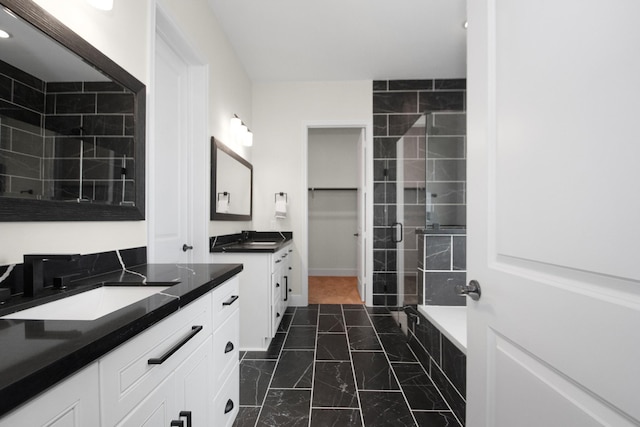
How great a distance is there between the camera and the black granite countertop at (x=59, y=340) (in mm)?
398

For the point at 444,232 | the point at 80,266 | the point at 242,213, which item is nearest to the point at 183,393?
the point at 80,266

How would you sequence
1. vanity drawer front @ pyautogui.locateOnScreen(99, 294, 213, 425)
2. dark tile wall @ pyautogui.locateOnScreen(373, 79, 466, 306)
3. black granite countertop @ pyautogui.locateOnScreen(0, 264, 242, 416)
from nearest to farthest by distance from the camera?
black granite countertop @ pyautogui.locateOnScreen(0, 264, 242, 416) → vanity drawer front @ pyautogui.locateOnScreen(99, 294, 213, 425) → dark tile wall @ pyautogui.locateOnScreen(373, 79, 466, 306)

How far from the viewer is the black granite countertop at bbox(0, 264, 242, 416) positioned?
0.40m

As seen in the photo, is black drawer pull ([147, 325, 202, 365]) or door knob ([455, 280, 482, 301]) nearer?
black drawer pull ([147, 325, 202, 365])

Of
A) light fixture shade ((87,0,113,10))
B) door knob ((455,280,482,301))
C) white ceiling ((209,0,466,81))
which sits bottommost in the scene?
door knob ((455,280,482,301))

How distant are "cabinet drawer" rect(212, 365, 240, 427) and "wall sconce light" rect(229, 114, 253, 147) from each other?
2197 millimetres

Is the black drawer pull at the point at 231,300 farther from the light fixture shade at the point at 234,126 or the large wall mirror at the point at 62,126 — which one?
the light fixture shade at the point at 234,126

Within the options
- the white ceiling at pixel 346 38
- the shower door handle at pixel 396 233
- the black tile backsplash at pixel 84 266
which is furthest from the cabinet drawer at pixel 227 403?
the white ceiling at pixel 346 38

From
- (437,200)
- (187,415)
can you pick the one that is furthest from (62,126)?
(437,200)

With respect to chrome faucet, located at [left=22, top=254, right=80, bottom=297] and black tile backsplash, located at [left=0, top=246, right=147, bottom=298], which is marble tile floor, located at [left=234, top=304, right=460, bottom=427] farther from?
chrome faucet, located at [left=22, top=254, right=80, bottom=297]

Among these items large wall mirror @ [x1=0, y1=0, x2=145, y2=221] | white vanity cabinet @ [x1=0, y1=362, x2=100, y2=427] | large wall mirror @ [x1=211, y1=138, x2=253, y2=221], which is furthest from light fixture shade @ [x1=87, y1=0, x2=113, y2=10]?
white vanity cabinet @ [x1=0, y1=362, x2=100, y2=427]

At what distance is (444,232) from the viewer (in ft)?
7.01

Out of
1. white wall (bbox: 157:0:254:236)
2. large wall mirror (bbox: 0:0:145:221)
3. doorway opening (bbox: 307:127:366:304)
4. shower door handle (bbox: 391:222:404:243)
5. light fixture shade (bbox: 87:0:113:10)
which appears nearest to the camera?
large wall mirror (bbox: 0:0:145:221)

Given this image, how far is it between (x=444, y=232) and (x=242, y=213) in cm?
204
